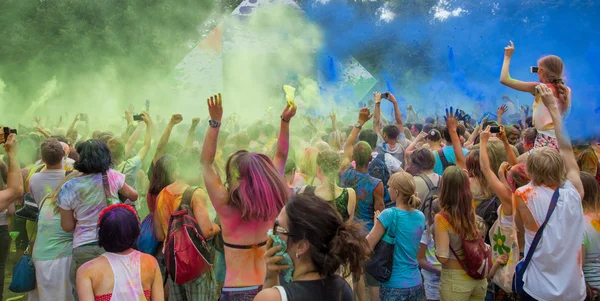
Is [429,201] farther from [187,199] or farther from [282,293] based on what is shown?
[282,293]

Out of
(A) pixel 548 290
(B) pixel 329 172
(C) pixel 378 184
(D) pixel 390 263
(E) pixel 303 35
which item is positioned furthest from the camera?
(E) pixel 303 35

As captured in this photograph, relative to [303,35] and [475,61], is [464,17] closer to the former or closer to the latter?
[475,61]

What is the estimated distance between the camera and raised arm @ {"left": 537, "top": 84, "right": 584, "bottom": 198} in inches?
134

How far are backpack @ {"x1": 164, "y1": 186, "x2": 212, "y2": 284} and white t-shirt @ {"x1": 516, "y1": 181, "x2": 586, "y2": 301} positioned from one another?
2189 mm

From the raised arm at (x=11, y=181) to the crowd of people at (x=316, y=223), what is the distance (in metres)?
0.01

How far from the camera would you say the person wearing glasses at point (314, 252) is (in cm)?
208

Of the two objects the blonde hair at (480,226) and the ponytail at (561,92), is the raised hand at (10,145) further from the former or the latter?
the ponytail at (561,92)

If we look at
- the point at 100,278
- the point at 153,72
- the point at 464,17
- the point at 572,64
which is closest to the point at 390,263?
the point at 100,278

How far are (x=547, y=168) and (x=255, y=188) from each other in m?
1.78

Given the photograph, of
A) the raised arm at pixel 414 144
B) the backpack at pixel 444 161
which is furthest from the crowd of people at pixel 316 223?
the raised arm at pixel 414 144

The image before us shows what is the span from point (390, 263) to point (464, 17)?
11024 mm

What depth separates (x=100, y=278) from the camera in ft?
9.37

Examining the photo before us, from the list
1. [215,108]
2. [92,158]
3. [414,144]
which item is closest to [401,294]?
[215,108]

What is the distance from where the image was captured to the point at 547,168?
10.6 ft
